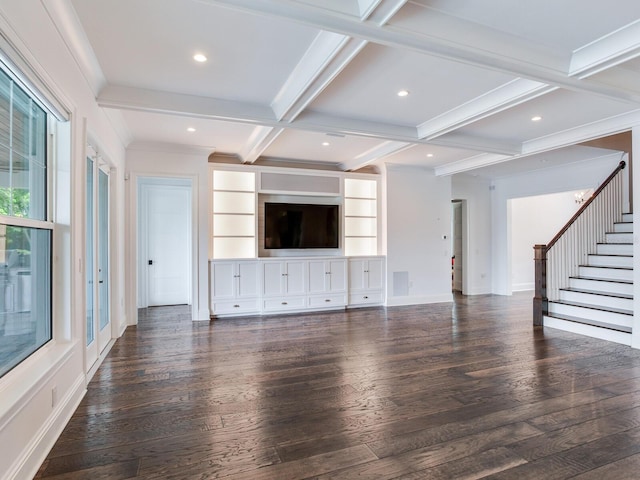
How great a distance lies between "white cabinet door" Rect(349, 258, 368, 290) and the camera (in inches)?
266

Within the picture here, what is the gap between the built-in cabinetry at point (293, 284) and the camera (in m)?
5.93

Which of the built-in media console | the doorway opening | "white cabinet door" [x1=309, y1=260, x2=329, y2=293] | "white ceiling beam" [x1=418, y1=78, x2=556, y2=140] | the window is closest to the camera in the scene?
the window

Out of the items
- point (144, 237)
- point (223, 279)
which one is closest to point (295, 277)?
point (223, 279)

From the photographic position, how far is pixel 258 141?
5023 millimetres

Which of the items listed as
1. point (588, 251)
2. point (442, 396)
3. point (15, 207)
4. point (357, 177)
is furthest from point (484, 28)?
point (588, 251)

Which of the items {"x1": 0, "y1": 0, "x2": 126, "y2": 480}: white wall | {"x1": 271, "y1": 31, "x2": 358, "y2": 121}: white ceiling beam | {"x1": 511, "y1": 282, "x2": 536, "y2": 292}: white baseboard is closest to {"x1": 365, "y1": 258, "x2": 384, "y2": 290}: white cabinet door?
{"x1": 271, "y1": 31, "x2": 358, "y2": 121}: white ceiling beam

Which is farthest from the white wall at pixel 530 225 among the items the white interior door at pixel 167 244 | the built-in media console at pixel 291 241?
the white interior door at pixel 167 244

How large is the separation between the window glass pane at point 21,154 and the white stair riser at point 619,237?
24.2 ft

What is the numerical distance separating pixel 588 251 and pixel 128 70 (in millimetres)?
6772

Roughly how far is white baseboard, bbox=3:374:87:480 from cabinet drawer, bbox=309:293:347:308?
13.1 ft

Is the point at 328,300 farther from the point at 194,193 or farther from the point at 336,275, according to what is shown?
the point at 194,193

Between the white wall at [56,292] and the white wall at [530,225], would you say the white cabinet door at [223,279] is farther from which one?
the white wall at [530,225]

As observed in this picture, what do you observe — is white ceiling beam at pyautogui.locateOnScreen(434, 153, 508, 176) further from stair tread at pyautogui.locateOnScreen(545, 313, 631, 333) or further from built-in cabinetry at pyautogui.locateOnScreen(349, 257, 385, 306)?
stair tread at pyautogui.locateOnScreen(545, 313, 631, 333)

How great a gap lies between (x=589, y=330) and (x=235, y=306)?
16.6 ft
